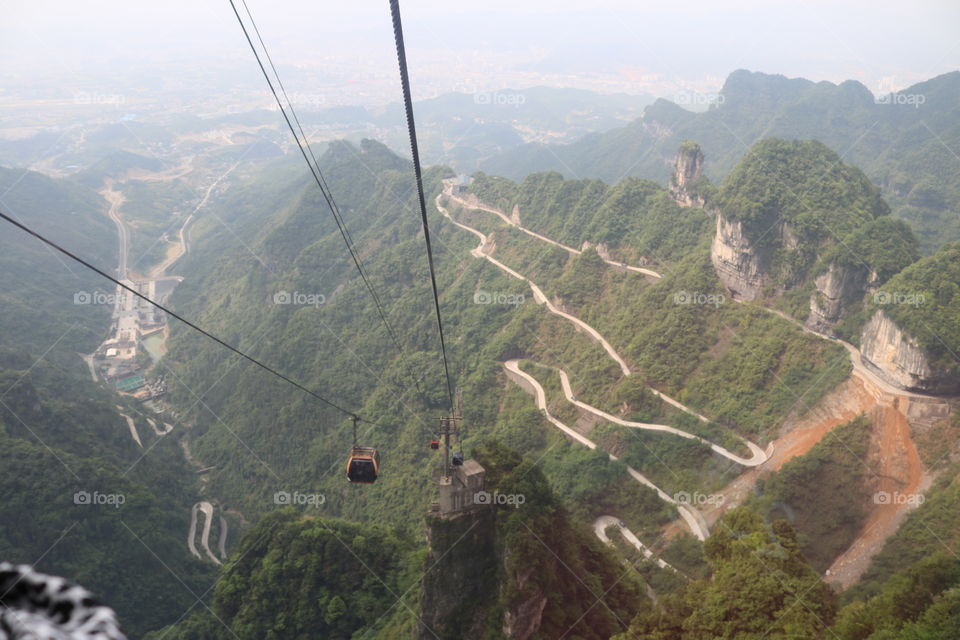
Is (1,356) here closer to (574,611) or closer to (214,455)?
(214,455)

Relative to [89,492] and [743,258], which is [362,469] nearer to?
[89,492]

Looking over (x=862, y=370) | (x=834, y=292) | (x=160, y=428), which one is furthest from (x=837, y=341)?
(x=160, y=428)

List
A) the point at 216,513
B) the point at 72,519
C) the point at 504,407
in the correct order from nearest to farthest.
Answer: the point at 72,519 < the point at 504,407 < the point at 216,513

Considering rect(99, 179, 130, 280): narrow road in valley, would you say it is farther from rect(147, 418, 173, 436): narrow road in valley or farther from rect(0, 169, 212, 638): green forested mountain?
rect(147, 418, 173, 436): narrow road in valley

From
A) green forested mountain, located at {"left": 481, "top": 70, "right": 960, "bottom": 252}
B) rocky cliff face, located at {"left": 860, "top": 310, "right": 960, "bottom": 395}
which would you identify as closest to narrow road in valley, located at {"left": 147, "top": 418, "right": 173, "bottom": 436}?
rocky cliff face, located at {"left": 860, "top": 310, "right": 960, "bottom": 395}

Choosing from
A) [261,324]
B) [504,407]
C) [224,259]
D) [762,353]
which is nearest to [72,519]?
[504,407]

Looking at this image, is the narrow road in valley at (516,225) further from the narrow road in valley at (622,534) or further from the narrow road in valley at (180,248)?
the narrow road in valley at (180,248)
